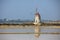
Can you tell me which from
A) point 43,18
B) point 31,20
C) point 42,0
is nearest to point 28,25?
point 31,20

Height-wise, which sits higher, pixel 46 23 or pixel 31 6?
pixel 31 6

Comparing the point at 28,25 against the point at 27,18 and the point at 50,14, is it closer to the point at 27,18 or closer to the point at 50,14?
the point at 27,18

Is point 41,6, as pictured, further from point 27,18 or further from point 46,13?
point 27,18

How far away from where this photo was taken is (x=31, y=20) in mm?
6125

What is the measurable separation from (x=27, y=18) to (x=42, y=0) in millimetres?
955

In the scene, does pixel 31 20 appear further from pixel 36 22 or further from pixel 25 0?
pixel 25 0

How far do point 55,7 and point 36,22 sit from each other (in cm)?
97

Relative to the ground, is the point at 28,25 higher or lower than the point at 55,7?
lower

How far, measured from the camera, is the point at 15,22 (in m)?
6.26

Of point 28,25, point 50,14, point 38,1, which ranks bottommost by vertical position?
point 28,25

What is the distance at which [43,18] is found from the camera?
6035 millimetres

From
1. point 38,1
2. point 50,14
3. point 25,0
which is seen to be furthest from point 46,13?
point 25,0

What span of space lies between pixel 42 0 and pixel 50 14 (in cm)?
65

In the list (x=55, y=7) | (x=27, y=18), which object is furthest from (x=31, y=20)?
(x=55, y=7)
